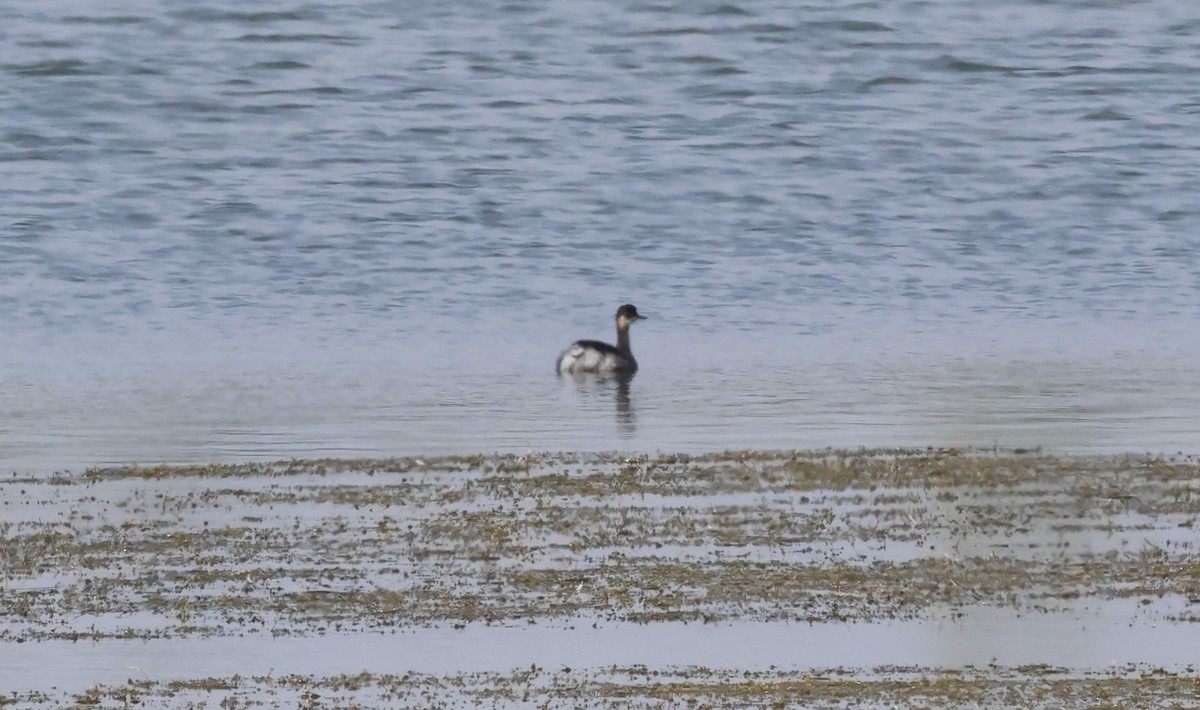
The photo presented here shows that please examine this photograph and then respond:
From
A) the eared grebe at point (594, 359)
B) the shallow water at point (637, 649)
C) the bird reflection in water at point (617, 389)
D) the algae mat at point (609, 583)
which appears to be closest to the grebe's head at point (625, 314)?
the eared grebe at point (594, 359)

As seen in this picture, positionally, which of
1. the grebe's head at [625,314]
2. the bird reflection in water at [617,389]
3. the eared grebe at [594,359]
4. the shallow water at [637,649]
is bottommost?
the shallow water at [637,649]

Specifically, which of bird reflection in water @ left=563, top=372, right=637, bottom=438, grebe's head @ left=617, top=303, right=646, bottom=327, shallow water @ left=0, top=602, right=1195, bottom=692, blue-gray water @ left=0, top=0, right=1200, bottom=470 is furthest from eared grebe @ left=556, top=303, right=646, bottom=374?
shallow water @ left=0, top=602, right=1195, bottom=692

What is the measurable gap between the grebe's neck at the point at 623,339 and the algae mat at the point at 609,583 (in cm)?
651

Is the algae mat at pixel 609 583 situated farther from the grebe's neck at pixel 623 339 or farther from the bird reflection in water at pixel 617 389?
the grebe's neck at pixel 623 339

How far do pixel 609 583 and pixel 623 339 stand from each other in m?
10.3

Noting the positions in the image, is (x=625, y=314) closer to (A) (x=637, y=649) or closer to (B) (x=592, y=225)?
(B) (x=592, y=225)

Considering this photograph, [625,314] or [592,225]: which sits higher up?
[592,225]

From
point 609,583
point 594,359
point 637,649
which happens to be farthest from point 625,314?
point 637,649

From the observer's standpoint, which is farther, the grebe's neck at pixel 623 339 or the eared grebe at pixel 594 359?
the grebe's neck at pixel 623 339

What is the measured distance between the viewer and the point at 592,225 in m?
27.5

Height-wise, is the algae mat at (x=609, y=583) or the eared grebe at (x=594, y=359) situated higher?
the eared grebe at (x=594, y=359)

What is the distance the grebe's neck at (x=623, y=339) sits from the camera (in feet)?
63.8

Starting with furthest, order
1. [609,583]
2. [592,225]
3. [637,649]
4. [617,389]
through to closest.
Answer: [592,225], [617,389], [609,583], [637,649]

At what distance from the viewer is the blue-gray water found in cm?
1595
